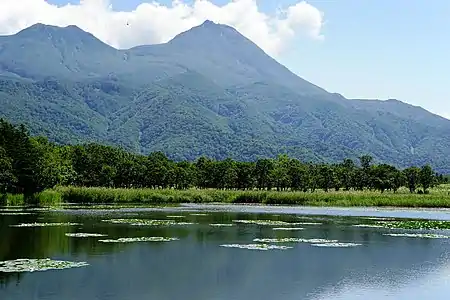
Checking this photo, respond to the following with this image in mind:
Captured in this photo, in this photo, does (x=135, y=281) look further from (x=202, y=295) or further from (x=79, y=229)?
(x=79, y=229)

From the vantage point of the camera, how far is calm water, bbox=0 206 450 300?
62.4ft

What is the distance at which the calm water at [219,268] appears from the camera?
1902cm

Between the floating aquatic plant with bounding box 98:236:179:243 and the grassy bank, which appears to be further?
the grassy bank

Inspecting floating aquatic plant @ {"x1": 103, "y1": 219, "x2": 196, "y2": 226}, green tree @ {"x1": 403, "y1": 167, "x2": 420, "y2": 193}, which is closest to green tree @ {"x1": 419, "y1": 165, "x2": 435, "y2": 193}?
green tree @ {"x1": 403, "y1": 167, "x2": 420, "y2": 193}

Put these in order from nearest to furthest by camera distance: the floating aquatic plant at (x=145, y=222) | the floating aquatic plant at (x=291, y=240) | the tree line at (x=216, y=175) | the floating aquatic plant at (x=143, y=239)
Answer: the floating aquatic plant at (x=143, y=239) < the floating aquatic plant at (x=291, y=240) < the floating aquatic plant at (x=145, y=222) < the tree line at (x=216, y=175)

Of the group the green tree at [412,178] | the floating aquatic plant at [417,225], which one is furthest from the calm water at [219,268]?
the green tree at [412,178]

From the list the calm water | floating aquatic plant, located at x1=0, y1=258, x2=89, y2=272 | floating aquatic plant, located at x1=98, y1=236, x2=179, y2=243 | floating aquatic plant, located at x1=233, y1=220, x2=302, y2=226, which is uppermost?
floating aquatic plant, located at x1=233, y1=220, x2=302, y2=226

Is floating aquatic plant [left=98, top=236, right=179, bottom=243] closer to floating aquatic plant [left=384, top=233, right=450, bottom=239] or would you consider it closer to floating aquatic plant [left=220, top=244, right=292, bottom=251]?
floating aquatic plant [left=220, top=244, right=292, bottom=251]

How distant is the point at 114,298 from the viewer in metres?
17.8

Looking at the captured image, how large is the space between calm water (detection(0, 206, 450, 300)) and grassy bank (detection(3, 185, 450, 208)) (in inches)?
1247

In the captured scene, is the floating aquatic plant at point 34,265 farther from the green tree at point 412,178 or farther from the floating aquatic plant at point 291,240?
the green tree at point 412,178

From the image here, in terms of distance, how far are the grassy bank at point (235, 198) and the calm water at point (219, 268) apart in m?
31.7

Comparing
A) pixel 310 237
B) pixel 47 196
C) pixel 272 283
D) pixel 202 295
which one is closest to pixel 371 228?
pixel 310 237

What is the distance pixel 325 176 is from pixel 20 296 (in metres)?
87.1
